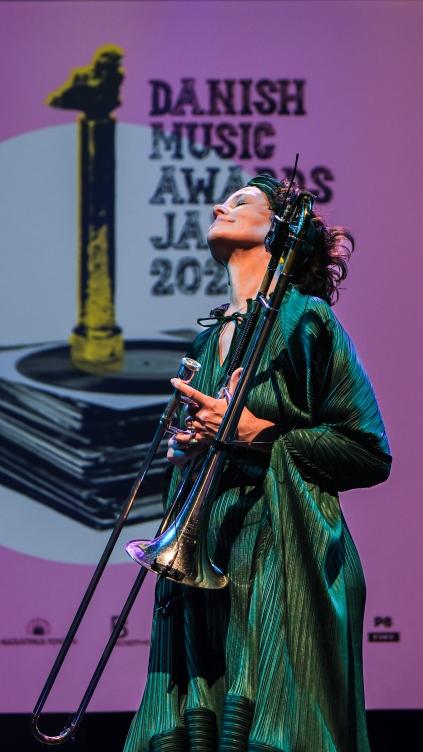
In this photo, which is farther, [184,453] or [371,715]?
[371,715]

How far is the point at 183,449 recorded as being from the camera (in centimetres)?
165

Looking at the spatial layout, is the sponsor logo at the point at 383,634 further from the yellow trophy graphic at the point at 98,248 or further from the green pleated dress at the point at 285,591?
the green pleated dress at the point at 285,591

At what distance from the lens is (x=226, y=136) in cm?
313

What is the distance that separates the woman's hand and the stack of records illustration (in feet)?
4.71

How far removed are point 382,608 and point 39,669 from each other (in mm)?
1296

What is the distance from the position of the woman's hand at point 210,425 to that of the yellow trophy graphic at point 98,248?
1507 mm

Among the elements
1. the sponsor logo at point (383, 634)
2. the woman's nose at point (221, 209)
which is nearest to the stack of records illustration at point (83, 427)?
the sponsor logo at point (383, 634)

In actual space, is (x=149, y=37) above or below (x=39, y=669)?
above

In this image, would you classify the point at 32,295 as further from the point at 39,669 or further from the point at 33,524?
the point at 39,669

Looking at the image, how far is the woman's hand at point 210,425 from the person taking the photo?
1.57 meters

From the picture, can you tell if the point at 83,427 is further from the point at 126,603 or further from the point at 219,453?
the point at 219,453

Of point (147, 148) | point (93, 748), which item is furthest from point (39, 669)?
point (147, 148)

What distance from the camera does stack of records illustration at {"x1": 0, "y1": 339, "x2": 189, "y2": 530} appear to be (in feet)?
10.1

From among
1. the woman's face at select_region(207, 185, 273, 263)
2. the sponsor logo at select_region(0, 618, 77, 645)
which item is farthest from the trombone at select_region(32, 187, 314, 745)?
the sponsor logo at select_region(0, 618, 77, 645)
